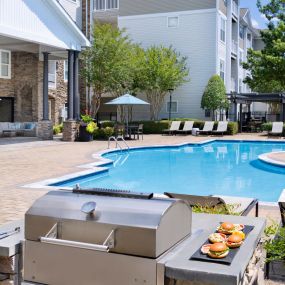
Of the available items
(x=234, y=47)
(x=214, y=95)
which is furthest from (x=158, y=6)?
(x=214, y=95)

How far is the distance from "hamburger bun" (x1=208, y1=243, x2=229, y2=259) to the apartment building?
30.9m

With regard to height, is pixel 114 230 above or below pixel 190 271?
above

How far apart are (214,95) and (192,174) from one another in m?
17.4

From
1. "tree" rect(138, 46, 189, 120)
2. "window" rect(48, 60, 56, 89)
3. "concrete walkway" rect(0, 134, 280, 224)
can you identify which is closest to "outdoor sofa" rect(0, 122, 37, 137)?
"window" rect(48, 60, 56, 89)

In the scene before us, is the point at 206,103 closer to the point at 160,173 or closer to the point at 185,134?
the point at 185,134

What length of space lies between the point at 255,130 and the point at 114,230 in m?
31.1

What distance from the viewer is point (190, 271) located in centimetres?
238

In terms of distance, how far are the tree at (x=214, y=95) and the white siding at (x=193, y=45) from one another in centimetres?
185

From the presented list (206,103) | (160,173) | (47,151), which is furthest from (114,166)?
(206,103)

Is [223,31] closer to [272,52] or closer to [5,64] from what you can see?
[272,52]

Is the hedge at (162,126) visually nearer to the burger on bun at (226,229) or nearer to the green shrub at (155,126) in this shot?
the green shrub at (155,126)

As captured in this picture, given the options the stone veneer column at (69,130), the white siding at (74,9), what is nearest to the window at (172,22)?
the white siding at (74,9)

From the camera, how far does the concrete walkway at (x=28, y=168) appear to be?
730cm

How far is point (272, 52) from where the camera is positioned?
26.6m
